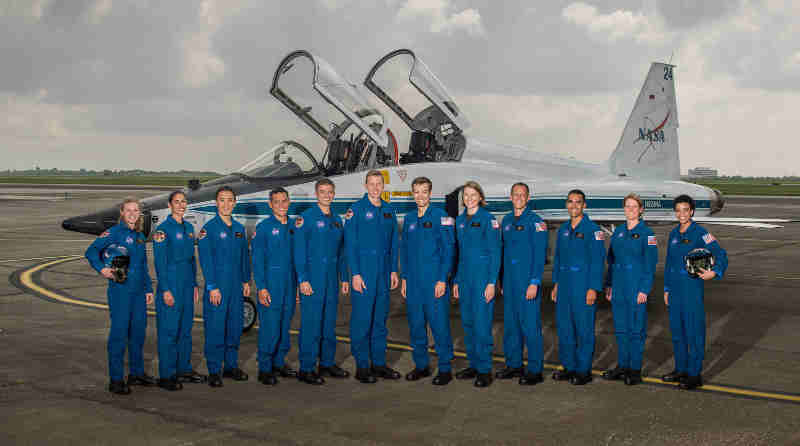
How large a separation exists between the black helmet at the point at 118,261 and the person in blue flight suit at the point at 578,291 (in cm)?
383

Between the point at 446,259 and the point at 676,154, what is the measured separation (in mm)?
11108

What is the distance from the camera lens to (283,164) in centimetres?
1012

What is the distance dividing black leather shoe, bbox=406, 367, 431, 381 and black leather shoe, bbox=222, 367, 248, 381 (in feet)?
4.99

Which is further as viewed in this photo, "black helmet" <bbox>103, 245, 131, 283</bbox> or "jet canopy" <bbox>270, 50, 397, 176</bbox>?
"jet canopy" <bbox>270, 50, 397, 176</bbox>

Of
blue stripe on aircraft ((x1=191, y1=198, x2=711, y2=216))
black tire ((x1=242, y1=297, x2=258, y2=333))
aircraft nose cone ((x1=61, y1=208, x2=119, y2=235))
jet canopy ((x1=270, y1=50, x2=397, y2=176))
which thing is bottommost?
black tire ((x1=242, y1=297, x2=258, y2=333))

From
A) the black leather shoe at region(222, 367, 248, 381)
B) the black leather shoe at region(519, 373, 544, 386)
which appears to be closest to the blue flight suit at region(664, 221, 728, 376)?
the black leather shoe at region(519, 373, 544, 386)

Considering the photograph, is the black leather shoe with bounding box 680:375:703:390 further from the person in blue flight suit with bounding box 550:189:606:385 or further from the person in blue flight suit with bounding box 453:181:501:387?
the person in blue flight suit with bounding box 453:181:501:387

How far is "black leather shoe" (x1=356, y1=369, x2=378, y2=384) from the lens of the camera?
6.32 meters

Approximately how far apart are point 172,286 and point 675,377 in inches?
181

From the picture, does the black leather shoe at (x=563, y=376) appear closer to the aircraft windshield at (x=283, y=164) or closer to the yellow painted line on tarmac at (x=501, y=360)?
the yellow painted line on tarmac at (x=501, y=360)

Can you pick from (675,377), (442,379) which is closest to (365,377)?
(442,379)

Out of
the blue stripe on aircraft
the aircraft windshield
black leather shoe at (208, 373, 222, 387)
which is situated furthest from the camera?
the aircraft windshield

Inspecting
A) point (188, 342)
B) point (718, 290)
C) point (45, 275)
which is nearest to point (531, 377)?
point (188, 342)

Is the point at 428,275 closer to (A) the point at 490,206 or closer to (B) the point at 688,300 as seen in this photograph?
(B) the point at 688,300
